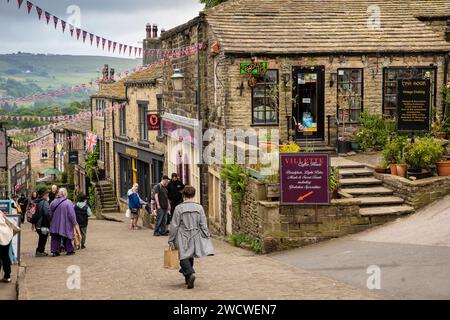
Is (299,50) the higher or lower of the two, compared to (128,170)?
higher

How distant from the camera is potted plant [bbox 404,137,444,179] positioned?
16.8 m

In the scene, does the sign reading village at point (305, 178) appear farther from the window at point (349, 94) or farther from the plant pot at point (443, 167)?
the window at point (349, 94)

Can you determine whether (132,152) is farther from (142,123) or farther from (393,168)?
(393,168)

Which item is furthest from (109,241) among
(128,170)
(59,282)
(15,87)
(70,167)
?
(15,87)

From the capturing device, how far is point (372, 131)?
70.3ft

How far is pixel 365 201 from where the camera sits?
1642cm

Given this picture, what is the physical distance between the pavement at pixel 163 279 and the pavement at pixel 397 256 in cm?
35

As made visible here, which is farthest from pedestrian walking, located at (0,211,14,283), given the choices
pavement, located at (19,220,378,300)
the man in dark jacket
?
the man in dark jacket

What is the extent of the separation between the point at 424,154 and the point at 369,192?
1.45 m

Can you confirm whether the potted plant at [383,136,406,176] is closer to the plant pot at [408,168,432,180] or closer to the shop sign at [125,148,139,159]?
the plant pot at [408,168,432,180]

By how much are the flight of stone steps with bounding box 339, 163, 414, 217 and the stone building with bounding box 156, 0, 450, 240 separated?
331cm

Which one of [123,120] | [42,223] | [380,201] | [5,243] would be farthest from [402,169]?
[123,120]

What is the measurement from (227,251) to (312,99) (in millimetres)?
6849
